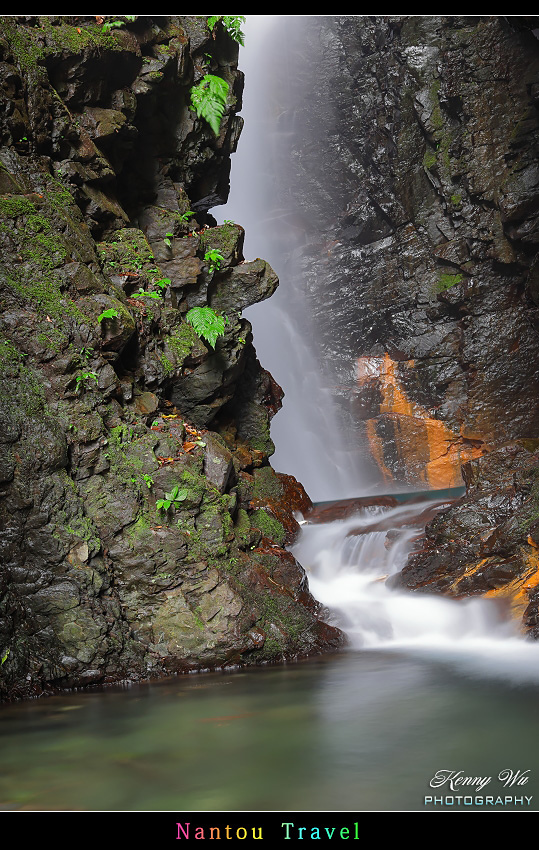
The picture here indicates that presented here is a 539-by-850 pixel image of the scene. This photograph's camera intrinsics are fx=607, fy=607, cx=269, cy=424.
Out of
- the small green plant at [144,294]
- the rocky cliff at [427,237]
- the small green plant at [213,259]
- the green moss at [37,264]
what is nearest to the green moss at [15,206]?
the green moss at [37,264]

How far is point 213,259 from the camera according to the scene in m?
8.50

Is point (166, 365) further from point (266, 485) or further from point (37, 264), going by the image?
point (266, 485)

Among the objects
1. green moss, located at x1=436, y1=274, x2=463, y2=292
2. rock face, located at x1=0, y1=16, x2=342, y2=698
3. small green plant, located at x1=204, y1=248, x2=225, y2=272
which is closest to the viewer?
rock face, located at x1=0, y1=16, x2=342, y2=698

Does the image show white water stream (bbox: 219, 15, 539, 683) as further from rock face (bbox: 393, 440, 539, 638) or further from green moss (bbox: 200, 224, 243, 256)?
green moss (bbox: 200, 224, 243, 256)

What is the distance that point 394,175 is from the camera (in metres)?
18.6

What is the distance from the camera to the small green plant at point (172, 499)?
20.6 feet

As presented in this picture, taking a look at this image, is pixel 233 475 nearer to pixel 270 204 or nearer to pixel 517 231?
pixel 517 231

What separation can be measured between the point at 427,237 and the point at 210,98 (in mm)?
10824

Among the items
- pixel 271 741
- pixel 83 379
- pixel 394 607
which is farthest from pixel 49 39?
pixel 394 607

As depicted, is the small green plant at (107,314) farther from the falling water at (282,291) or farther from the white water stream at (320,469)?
the falling water at (282,291)

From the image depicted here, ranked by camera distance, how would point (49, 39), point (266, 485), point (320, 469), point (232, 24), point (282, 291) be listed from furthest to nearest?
point (282, 291), point (320, 469), point (266, 485), point (232, 24), point (49, 39)

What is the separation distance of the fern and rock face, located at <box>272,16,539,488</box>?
29.8 feet

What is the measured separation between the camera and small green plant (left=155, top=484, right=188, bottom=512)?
20.6 feet

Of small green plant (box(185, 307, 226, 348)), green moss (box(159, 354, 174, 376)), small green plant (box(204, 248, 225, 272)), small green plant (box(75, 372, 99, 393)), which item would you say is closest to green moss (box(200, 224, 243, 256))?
small green plant (box(204, 248, 225, 272))
